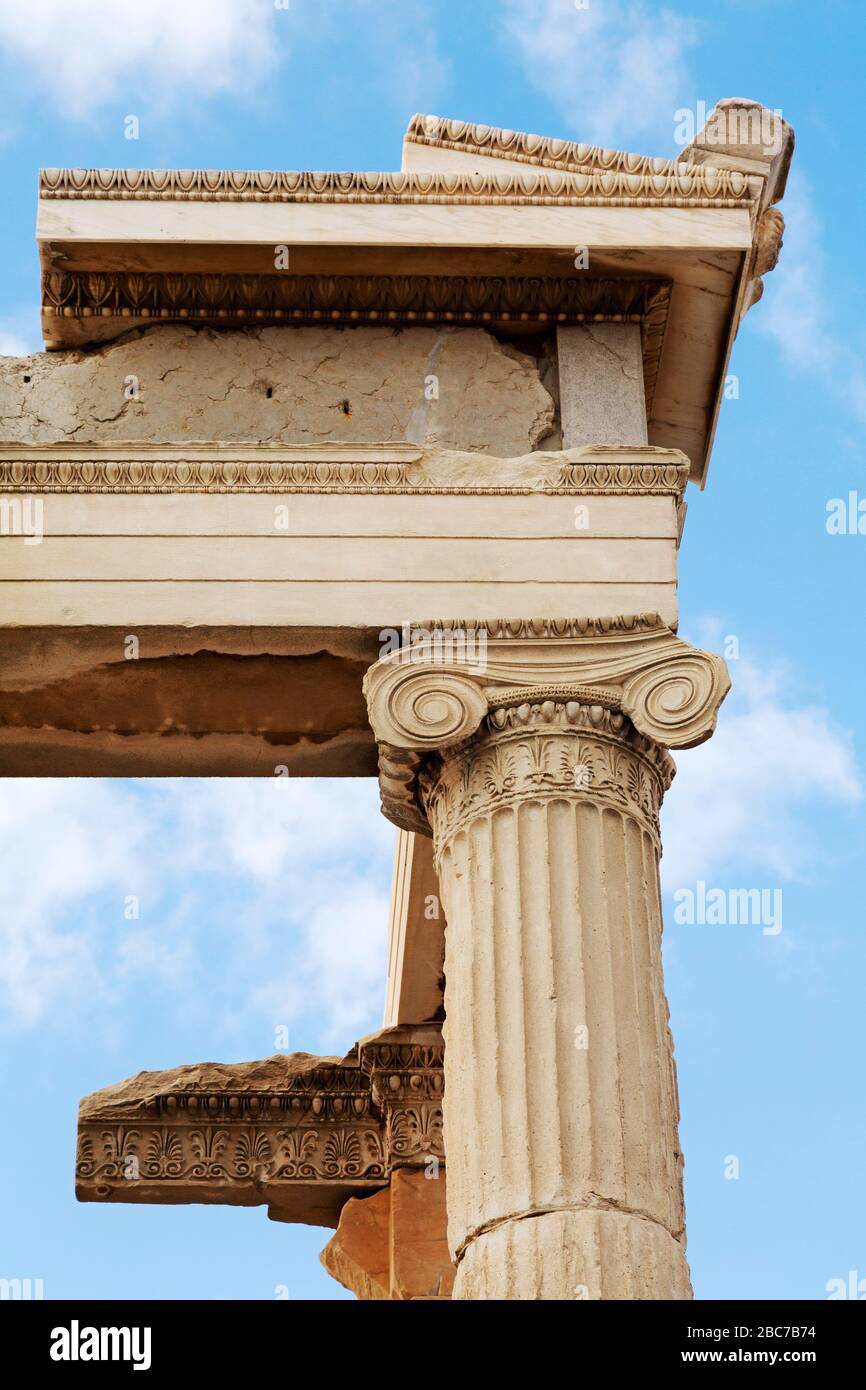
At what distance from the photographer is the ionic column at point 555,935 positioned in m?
13.5

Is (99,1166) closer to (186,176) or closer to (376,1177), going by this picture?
(376,1177)

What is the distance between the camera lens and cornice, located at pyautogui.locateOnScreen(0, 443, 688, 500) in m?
15.7

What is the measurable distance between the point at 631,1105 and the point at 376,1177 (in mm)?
6824

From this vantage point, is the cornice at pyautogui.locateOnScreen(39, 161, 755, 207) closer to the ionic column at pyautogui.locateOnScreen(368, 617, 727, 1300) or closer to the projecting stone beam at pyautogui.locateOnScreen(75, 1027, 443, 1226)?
the ionic column at pyautogui.locateOnScreen(368, 617, 727, 1300)

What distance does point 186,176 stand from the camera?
16.5 meters

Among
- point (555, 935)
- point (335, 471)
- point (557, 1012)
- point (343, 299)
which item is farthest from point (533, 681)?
point (343, 299)

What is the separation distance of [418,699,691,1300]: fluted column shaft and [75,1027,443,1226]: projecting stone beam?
5.52 metres

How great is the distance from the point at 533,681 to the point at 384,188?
3.38m

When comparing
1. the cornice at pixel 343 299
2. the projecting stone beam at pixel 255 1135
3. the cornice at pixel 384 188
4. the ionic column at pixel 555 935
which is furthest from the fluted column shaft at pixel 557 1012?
the projecting stone beam at pixel 255 1135

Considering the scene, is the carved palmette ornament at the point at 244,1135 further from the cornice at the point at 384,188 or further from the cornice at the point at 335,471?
the cornice at the point at 384,188

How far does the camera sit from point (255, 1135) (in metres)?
20.5

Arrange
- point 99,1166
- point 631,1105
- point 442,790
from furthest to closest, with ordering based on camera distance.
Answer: point 99,1166
point 442,790
point 631,1105

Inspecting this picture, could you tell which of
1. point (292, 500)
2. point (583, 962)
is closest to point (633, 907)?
point (583, 962)

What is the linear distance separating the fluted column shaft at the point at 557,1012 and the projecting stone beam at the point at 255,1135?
5.52 meters
